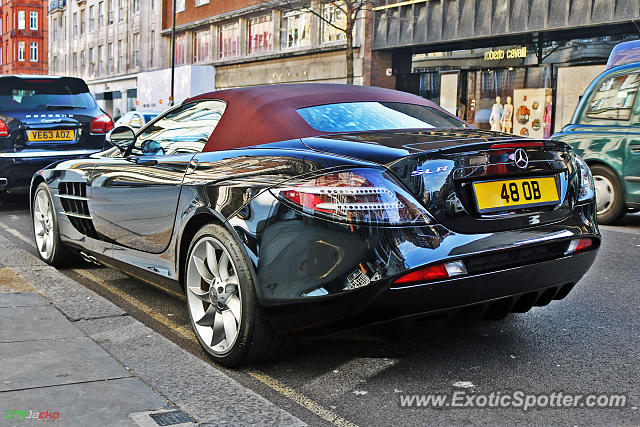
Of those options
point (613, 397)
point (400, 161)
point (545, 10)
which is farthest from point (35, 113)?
point (545, 10)

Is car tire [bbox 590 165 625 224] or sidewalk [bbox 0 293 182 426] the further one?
car tire [bbox 590 165 625 224]

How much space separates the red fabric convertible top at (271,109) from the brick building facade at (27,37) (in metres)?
85.1

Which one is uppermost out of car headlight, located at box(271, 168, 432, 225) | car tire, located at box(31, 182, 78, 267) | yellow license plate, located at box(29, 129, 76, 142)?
yellow license plate, located at box(29, 129, 76, 142)

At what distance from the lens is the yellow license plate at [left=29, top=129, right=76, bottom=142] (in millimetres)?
9648

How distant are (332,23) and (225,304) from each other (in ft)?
97.8

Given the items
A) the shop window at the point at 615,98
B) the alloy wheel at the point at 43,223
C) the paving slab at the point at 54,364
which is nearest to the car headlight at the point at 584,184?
the paving slab at the point at 54,364

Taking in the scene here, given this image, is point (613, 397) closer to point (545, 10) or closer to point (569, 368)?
point (569, 368)

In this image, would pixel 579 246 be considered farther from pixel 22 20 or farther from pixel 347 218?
pixel 22 20

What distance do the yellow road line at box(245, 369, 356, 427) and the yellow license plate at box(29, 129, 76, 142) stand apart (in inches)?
273

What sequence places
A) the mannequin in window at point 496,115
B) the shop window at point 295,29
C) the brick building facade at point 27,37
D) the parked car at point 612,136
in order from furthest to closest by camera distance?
1. the brick building facade at point 27,37
2. the shop window at point 295,29
3. the mannequin in window at point 496,115
4. the parked car at point 612,136

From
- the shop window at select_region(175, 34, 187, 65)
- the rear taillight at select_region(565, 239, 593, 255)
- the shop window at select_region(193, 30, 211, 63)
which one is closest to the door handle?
the rear taillight at select_region(565, 239, 593, 255)

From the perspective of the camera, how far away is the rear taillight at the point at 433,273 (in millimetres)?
3236

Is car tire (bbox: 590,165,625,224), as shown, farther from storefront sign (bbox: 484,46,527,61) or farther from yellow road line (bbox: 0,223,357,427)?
storefront sign (bbox: 484,46,527,61)

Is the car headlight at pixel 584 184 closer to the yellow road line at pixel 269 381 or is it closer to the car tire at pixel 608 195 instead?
the yellow road line at pixel 269 381
